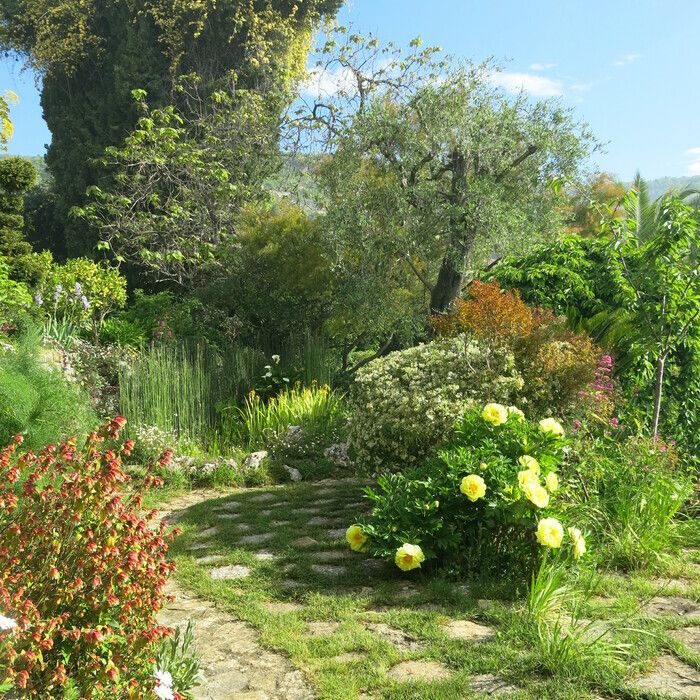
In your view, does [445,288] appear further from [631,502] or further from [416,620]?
[416,620]

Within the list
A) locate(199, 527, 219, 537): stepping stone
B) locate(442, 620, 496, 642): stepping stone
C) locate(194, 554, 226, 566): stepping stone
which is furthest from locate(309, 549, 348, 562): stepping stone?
locate(442, 620, 496, 642): stepping stone

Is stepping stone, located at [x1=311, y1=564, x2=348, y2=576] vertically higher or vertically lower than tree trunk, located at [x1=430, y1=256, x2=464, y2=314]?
lower

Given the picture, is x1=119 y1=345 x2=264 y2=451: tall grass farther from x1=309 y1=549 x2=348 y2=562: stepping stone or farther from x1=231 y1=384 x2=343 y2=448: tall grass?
x1=309 y1=549 x2=348 y2=562: stepping stone

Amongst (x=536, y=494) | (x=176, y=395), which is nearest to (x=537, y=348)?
(x=536, y=494)

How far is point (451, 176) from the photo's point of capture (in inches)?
372

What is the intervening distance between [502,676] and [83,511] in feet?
5.56

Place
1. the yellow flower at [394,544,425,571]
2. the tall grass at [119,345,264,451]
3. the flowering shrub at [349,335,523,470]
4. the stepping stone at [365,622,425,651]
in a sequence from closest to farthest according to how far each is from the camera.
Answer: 1. the stepping stone at [365,622,425,651]
2. the yellow flower at [394,544,425,571]
3. the flowering shrub at [349,335,523,470]
4. the tall grass at [119,345,264,451]

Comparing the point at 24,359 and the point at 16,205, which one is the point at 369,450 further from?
the point at 16,205

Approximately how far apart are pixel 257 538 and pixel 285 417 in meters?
2.86

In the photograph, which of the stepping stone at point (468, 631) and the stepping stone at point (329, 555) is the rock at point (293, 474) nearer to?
the stepping stone at point (329, 555)

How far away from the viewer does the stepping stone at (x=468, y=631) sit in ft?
10.5

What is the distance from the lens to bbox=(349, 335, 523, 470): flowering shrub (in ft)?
16.9

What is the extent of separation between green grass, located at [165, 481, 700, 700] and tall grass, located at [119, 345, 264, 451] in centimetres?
250

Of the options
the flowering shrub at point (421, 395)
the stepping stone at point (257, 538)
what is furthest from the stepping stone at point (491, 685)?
the flowering shrub at point (421, 395)
